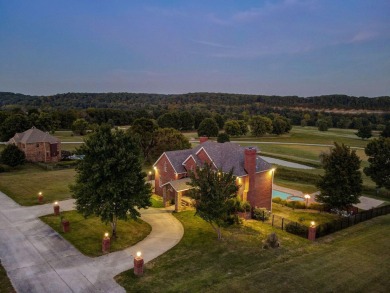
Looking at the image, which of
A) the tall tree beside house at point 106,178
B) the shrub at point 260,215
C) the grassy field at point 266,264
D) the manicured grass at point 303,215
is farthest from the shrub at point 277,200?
the tall tree beside house at point 106,178

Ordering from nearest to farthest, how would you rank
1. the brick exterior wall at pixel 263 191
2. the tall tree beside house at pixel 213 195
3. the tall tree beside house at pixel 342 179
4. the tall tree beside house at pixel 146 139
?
the tall tree beside house at pixel 213 195 → the tall tree beside house at pixel 342 179 → the brick exterior wall at pixel 263 191 → the tall tree beside house at pixel 146 139

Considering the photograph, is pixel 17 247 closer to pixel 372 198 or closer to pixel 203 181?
pixel 203 181

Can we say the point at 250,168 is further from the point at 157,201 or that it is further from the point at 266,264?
the point at 266,264

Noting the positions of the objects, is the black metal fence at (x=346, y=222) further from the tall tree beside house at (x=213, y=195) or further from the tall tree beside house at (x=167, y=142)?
the tall tree beside house at (x=167, y=142)

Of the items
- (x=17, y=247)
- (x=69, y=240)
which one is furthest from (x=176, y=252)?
(x=17, y=247)

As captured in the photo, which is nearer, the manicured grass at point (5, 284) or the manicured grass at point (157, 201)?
the manicured grass at point (5, 284)
